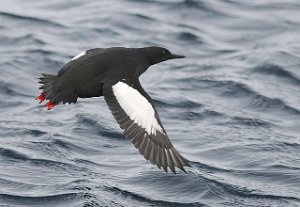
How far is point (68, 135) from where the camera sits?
12078mm

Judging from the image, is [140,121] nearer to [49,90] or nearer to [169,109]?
[49,90]

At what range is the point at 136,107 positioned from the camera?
9.16 meters

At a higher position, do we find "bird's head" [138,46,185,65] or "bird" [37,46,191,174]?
"bird's head" [138,46,185,65]

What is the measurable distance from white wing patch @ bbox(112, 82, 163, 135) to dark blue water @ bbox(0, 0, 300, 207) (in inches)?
54.9

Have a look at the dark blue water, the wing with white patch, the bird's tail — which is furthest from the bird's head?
the dark blue water

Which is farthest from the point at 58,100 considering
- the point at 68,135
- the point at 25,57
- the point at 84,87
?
the point at 25,57

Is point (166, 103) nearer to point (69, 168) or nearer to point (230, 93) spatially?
point (230, 93)

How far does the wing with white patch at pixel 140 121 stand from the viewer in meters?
8.93

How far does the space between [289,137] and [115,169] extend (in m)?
2.63

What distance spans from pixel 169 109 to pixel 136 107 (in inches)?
162

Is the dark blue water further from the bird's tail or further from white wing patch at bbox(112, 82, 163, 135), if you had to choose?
white wing patch at bbox(112, 82, 163, 135)

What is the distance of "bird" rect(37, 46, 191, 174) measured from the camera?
29.4 feet

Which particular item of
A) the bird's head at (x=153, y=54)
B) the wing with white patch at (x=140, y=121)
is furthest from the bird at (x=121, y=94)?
the bird's head at (x=153, y=54)

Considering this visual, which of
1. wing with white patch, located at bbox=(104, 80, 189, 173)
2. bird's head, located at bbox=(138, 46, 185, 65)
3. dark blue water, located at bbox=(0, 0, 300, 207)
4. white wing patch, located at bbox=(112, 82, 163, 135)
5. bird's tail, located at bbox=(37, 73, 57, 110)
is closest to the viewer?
wing with white patch, located at bbox=(104, 80, 189, 173)
